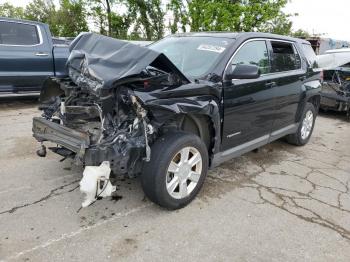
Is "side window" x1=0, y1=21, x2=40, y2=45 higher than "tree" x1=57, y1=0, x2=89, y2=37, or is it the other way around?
"tree" x1=57, y1=0, x2=89, y2=37

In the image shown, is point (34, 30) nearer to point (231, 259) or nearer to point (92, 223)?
point (92, 223)

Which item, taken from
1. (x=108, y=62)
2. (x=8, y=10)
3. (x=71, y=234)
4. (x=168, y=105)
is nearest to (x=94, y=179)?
(x=71, y=234)

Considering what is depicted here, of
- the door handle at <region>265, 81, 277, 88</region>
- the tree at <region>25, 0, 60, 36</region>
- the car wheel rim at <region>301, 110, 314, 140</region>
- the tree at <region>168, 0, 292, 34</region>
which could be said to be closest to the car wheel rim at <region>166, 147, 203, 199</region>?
the door handle at <region>265, 81, 277, 88</region>

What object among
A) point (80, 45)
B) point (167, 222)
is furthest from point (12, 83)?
point (167, 222)

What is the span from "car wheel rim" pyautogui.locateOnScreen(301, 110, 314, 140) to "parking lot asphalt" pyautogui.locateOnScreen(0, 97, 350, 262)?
3.69ft

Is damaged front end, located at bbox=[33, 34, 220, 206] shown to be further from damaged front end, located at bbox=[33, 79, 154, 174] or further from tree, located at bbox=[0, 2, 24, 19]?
tree, located at bbox=[0, 2, 24, 19]

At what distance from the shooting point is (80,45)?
3.78 m

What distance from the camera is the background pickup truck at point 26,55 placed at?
710 cm

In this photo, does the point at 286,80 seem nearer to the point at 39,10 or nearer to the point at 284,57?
the point at 284,57

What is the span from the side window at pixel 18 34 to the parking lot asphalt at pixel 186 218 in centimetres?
363

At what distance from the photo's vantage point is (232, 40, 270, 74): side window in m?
3.87

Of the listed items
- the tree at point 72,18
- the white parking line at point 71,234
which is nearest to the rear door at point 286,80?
the white parking line at point 71,234

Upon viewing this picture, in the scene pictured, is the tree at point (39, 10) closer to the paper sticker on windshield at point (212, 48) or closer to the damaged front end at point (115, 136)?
the paper sticker on windshield at point (212, 48)

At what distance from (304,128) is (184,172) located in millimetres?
3267
